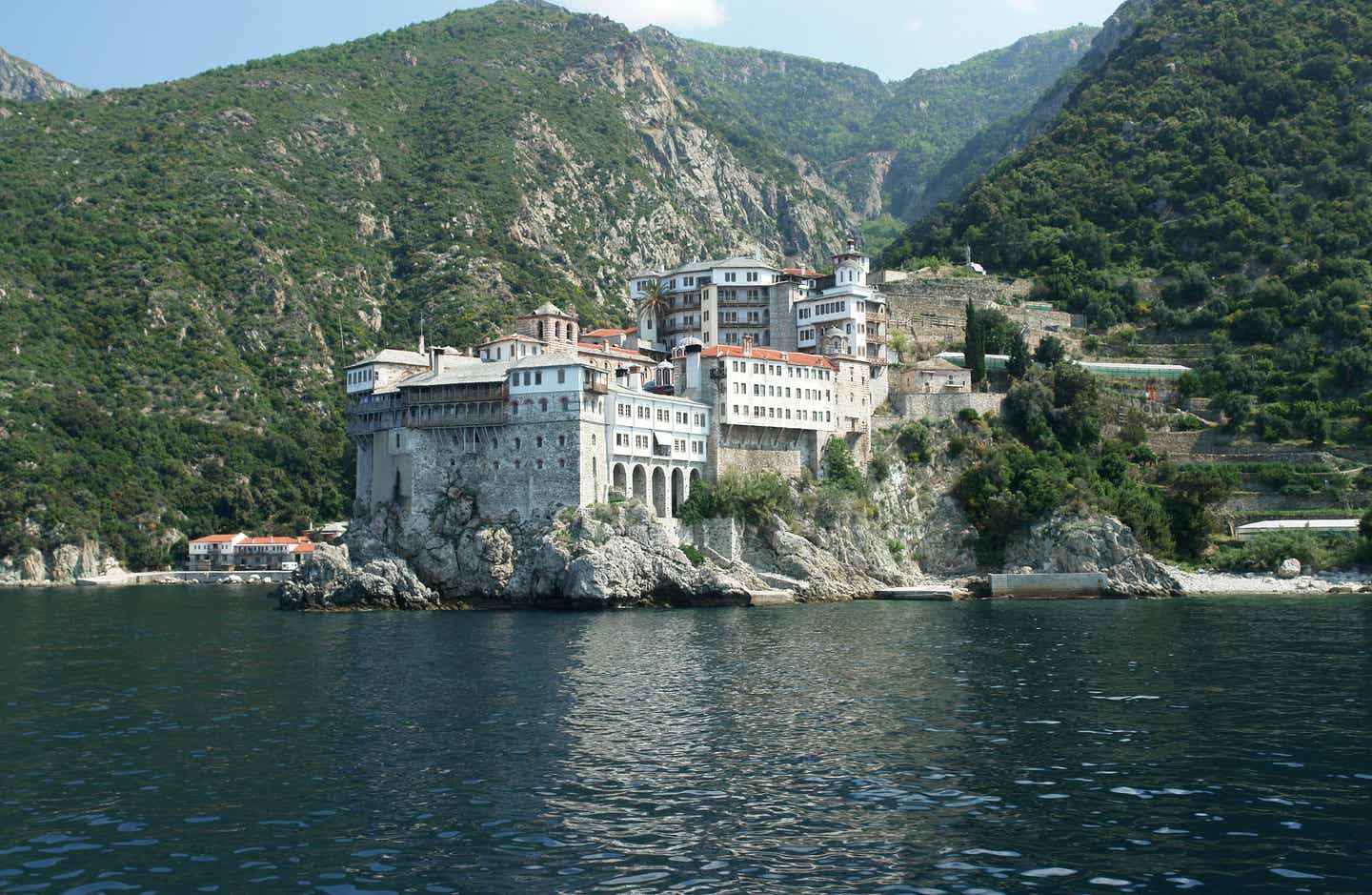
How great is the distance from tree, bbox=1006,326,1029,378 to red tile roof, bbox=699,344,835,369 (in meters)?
13.9

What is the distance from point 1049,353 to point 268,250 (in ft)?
258

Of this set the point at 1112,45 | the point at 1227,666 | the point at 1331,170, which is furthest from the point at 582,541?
the point at 1112,45

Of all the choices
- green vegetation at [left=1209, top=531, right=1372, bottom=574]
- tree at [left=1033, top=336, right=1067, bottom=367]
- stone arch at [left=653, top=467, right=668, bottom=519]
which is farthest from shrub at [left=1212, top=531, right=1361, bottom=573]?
stone arch at [left=653, top=467, right=668, bottom=519]

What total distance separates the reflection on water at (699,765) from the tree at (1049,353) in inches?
1626

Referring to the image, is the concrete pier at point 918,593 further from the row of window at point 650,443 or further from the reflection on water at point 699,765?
the reflection on water at point 699,765

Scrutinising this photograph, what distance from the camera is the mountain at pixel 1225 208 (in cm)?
8556

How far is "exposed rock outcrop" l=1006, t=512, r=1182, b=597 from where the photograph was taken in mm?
69375

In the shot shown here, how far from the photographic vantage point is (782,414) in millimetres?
75500

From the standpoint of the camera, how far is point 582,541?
209 feet

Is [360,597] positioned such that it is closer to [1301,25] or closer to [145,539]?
[145,539]

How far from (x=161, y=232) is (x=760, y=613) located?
89941 mm

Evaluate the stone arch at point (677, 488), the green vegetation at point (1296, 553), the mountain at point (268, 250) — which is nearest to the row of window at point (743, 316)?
the stone arch at point (677, 488)

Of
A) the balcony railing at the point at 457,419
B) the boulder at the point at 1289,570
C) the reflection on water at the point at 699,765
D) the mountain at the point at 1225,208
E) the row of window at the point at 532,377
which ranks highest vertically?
the mountain at the point at 1225,208

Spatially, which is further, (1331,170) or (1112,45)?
(1112,45)
